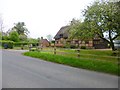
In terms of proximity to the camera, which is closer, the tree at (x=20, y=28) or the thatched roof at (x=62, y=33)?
the thatched roof at (x=62, y=33)

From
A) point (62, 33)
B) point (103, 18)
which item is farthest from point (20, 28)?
point (103, 18)

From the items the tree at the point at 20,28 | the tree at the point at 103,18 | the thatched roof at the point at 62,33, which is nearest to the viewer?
the tree at the point at 103,18

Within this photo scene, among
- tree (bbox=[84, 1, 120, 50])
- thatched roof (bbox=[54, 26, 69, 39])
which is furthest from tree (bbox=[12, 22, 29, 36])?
tree (bbox=[84, 1, 120, 50])

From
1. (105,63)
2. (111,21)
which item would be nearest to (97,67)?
(105,63)

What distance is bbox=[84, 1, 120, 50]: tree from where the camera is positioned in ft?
71.7

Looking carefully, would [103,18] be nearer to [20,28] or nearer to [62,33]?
[62,33]

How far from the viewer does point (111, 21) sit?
73.3ft

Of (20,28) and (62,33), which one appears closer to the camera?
(62,33)

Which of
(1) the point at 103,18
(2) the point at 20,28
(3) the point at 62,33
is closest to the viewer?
(1) the point at 103,18

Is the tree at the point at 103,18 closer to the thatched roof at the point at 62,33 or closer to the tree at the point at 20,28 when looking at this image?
the thatched roof at the point at 62,33

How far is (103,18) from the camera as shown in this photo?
899 inches

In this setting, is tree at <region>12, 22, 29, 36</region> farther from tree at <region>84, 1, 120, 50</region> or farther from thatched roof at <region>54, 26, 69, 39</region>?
tree at <region>84, 1, 120, 50</region>

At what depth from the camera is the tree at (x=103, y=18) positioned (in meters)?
21.8

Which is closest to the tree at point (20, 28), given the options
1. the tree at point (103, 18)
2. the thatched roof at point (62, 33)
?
the thatched roof at point (62, 33)
